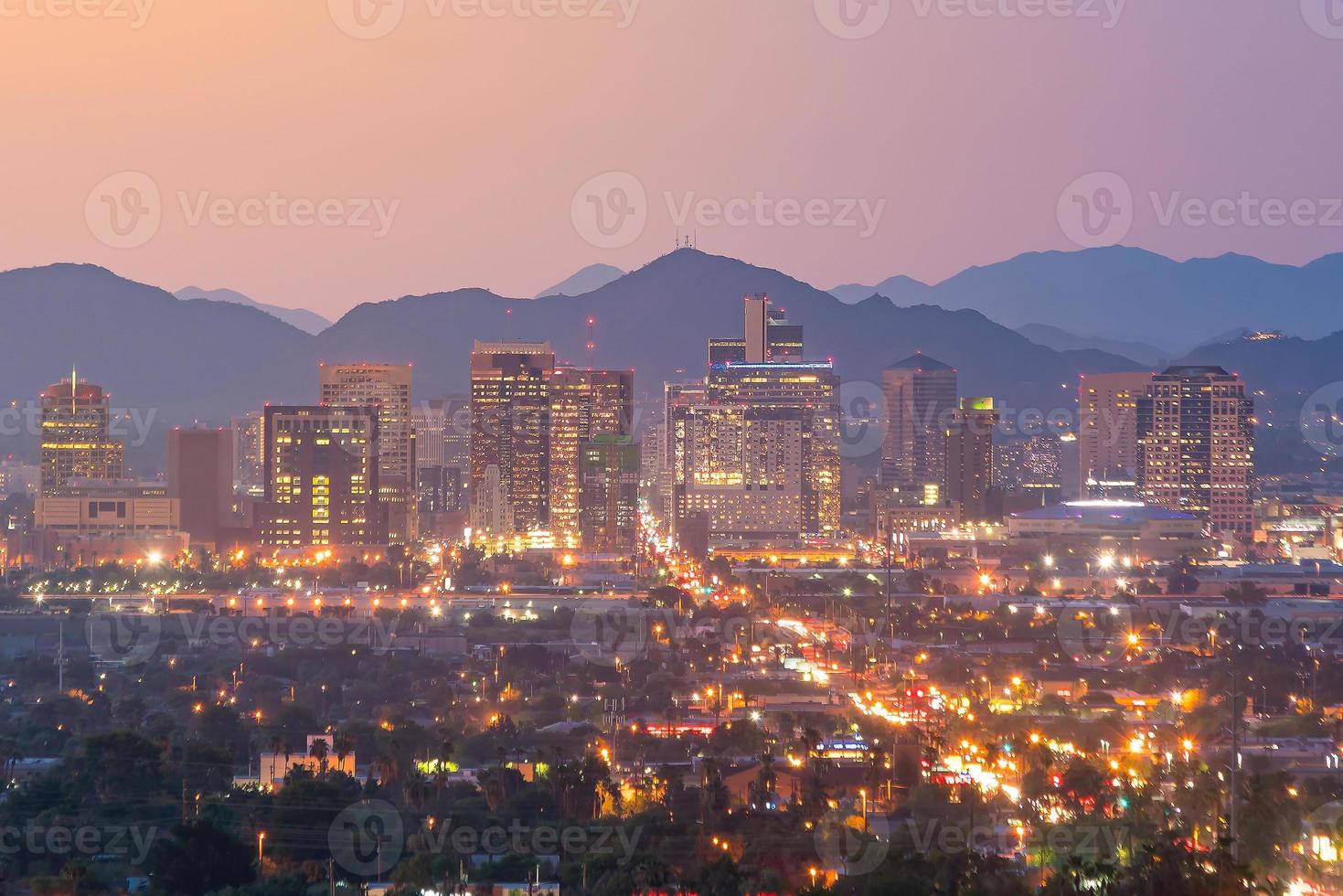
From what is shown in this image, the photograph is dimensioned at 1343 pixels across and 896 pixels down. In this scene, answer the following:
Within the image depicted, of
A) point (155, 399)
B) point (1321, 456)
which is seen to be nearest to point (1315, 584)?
point (1321, 456)

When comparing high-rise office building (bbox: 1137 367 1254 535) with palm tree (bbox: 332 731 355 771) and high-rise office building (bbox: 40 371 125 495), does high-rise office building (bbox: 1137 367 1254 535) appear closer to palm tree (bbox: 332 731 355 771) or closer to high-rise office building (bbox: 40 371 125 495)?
high-rise office building (bbox: 40 371 125 495)

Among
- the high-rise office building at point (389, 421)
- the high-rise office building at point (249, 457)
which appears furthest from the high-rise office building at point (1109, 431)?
the high-rise office building at point (249, 457)

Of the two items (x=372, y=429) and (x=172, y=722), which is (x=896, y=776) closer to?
(x=172, y=722)

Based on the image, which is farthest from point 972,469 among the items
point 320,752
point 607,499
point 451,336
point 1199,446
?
point 451,336

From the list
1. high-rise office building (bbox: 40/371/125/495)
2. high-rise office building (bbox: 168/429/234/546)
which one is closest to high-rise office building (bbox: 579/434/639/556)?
high-rise office building (bbox: 168/429/234/546)

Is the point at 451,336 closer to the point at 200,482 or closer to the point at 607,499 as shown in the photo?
the point at 607,499
